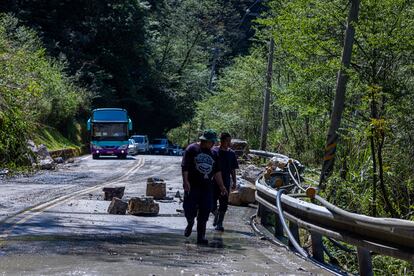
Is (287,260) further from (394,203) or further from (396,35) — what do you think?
(396,35)

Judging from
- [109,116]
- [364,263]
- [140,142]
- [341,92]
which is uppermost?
[341,92]

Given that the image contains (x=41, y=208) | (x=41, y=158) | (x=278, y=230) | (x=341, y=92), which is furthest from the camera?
(x=41, y=158)

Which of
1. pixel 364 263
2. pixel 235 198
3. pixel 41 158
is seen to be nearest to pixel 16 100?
pixel 235 198

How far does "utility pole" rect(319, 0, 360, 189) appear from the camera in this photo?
A: 18.1m

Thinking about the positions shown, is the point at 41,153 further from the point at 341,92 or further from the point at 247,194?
the point at 341,92

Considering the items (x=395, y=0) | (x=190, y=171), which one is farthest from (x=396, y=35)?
(x=190, y=171)

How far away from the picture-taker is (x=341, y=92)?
18891mm

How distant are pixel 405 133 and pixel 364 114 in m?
4.45

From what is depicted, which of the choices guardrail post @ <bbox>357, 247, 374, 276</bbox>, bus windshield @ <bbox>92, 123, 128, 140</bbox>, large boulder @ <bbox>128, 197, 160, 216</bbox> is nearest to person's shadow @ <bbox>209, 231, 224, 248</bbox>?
large boulder @ <bbox>128, 197, 160, 216</bbox>

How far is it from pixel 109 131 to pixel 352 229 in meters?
42.4

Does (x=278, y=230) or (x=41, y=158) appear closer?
(x=278, y=230)

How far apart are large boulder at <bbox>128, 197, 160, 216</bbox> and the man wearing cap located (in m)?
4.33

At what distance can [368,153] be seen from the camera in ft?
51.5

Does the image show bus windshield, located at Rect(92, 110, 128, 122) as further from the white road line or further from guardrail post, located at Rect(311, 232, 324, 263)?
guardrail post, located at Rect(311, 232, 324, 263)
